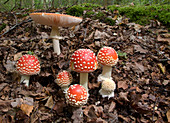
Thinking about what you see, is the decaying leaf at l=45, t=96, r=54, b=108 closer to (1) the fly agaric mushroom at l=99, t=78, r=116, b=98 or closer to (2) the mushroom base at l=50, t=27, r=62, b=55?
(1) the fly agaric mushroom at l=99, t=78, r=116, b=98

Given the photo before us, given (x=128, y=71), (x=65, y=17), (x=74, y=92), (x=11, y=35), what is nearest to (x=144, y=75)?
(x=128, y=71)

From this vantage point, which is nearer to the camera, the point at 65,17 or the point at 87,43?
the point at 65,17

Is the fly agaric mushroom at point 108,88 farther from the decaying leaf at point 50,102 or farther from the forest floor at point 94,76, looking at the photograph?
the decaying leaf at point 50,102

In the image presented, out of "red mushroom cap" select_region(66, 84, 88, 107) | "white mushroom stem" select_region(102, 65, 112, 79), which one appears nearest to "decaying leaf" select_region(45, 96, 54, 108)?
"red mushroom cap" select_region(66, 84, 88, 107)

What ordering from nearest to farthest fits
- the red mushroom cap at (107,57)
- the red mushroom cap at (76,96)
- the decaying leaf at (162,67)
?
the red mushroom cap at (76,96) → the red mushroom cap at (107,57) → the decaying leaf at (162,67)

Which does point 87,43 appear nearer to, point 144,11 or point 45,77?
point 45,77

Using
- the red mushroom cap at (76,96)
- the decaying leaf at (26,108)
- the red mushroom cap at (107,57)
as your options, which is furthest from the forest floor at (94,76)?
the red mushroom cap at (107,57)

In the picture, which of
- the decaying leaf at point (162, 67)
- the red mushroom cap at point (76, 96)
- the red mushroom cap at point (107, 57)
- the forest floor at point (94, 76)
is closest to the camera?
the red mushroom cap at point (76, 96)

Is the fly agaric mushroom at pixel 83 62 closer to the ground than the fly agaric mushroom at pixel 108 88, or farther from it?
farther from it

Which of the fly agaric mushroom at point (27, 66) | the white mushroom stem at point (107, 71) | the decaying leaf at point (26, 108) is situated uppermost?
the fly agaric mushroom at point (27, 66)
